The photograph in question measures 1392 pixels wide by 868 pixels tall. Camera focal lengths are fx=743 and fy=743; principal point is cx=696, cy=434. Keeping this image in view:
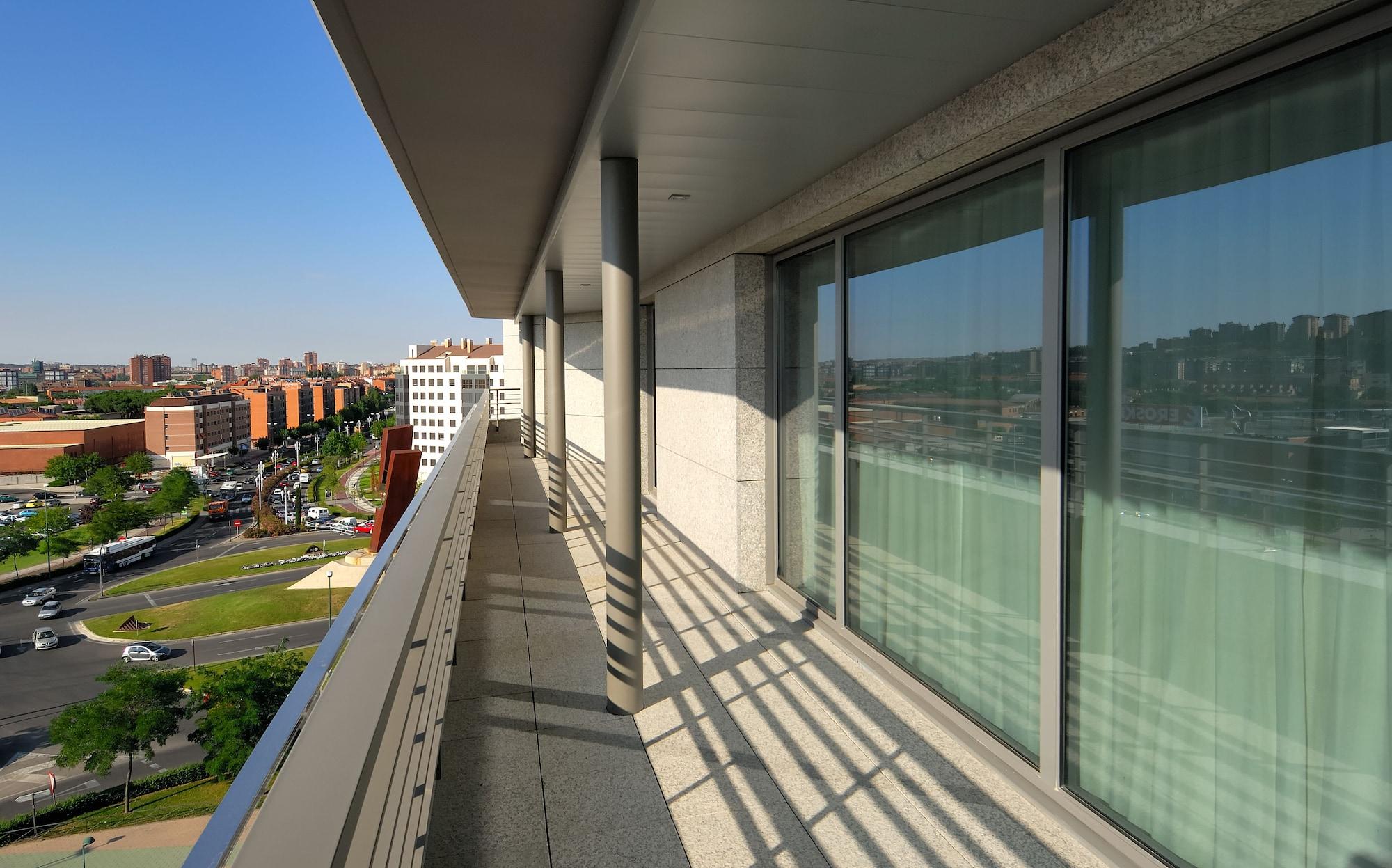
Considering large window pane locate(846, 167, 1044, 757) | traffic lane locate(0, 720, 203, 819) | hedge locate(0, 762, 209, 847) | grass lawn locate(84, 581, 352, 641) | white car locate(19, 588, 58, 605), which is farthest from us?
white car locate(19, 588, 58, 605)

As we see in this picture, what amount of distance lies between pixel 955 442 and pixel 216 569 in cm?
5153

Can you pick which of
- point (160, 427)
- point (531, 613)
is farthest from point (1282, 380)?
point (160, 427)

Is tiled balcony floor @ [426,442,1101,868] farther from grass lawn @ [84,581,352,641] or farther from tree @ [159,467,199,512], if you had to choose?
tree @ [159,467,199,512]

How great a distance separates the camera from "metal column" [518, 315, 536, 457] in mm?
15012

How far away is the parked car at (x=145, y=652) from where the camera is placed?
102 ft

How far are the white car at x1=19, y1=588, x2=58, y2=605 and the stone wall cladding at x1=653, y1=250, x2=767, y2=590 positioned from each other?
48.7 m

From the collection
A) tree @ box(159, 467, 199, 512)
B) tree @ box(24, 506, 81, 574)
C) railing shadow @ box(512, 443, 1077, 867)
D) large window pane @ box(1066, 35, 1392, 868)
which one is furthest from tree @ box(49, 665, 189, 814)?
tree @ box(159, 467, 199, 512)

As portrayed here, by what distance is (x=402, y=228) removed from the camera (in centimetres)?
5175

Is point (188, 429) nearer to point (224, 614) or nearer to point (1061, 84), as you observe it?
point (224, 614)

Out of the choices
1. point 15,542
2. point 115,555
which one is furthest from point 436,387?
point 15,542

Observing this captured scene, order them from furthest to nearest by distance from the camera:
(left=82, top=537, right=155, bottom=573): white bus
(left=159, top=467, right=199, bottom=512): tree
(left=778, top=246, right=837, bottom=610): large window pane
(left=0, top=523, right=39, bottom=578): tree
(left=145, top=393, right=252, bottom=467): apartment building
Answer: (left=145, top=393, right=252, bottom=467): apartment building
(left=159, top=467, right=199, bottom=512): tree
(left=82, top=537, right=155, bottom=573): white bus
(left=0, top=523, right=39, bottom=578): tree
(left=778, top=246, right=837, bottom=610): large window pane

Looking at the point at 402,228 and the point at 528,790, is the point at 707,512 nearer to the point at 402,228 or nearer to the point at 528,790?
the point at 528,790

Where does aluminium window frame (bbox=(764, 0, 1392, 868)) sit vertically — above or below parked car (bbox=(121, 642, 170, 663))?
above

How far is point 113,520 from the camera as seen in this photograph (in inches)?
1825
